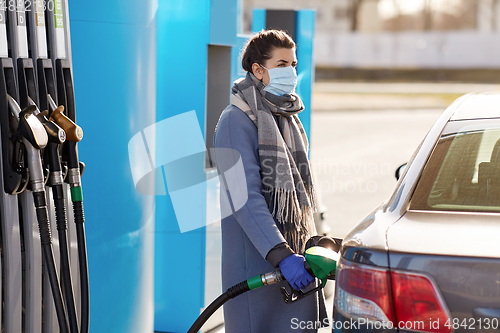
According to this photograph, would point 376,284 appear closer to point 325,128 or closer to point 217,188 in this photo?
point 217,188

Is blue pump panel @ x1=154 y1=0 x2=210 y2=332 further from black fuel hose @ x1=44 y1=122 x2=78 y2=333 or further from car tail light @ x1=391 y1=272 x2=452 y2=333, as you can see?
car tail light @ x1=391 y1=272 x2=452 y2=333

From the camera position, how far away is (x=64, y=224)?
2.32 metres

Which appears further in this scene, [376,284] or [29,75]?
[29,75]

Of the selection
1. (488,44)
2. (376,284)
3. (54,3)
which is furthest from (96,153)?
(488,44)

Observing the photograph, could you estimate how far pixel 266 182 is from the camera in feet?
7.96

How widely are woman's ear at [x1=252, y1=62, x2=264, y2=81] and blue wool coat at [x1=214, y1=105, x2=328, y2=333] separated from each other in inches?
7.1

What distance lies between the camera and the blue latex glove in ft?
7.16

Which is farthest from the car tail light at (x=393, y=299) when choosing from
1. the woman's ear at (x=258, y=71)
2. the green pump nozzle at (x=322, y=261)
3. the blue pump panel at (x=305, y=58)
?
the blue pump panel at (x=305, y=58)

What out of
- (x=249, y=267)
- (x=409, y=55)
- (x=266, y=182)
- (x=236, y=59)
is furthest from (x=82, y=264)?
(x=409, y=55)

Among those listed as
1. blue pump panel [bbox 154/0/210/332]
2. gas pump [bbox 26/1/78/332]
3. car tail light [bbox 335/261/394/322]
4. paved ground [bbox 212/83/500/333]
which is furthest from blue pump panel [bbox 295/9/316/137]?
car tail light [bbox 335/261/394/322]

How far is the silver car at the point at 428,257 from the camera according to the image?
1557 mm

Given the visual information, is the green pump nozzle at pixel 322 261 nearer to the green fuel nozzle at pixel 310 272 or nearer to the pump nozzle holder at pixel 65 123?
the green fuel nozzle at pixel 310 272

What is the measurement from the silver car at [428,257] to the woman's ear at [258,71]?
Answer: 718mm

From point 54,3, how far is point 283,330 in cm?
160
